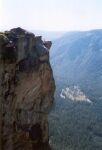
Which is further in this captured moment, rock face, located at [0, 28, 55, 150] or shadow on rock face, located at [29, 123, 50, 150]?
shadow on rock face, located at [29, 123, 50, 150]

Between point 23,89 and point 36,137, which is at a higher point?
point 23,89

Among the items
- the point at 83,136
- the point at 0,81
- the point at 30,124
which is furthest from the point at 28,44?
the point at 83,136

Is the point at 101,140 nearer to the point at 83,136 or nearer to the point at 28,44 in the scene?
the point at 83,136

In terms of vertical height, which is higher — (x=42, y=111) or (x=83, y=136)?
(x=42, y=111)

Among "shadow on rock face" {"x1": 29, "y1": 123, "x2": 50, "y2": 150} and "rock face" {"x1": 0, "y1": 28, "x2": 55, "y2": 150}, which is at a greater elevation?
"rock face" {"x1": 0, "y1": 28, "x2": 55, "y2": 150}

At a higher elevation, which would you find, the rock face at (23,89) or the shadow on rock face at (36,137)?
the rock face at (23,89)

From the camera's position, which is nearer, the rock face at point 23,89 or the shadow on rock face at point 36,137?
the rock face at point 23,89

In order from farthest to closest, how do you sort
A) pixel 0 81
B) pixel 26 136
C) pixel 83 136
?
1. pixel 83 136
2. pixel 26 136
3. pixel 0 81

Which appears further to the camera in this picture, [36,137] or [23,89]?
[36,137]
